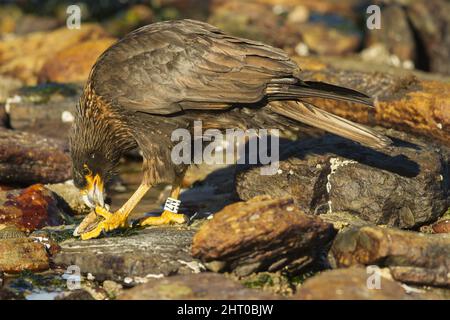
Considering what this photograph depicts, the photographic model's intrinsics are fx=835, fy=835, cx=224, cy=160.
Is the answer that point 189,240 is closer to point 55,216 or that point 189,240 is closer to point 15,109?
point 55,216

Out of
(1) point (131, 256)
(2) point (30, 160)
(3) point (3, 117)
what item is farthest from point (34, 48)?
(1) point (131, 256)

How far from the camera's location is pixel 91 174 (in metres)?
8.26

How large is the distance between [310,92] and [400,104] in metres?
1.89

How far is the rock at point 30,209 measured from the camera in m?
8.40

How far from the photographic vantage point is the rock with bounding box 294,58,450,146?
9156 mm

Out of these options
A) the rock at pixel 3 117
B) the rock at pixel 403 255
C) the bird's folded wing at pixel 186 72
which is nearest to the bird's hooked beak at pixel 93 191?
the bird's folded wing at pixel 186 72

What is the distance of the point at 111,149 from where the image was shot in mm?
8305

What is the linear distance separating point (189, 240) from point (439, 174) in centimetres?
273

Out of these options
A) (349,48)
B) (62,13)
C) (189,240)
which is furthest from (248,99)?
(62,13)

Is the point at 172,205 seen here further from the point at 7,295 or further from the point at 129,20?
the point at 129,20

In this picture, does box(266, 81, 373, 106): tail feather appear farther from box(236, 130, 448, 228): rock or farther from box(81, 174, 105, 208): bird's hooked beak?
box(81, 174, 105, 208): bird's hooked beak

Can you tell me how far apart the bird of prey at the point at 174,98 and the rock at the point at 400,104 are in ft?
4.75

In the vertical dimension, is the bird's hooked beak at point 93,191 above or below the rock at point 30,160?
below

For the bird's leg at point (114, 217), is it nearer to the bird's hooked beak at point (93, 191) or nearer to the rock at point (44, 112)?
the bird's hooked beak at point (93, 191)
